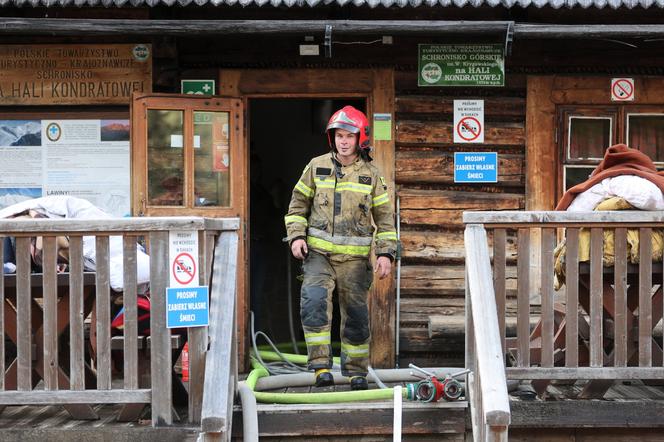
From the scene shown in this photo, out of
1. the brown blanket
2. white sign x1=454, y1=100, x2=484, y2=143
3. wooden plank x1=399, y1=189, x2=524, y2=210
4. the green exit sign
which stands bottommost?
wooden plank x1=399, y1=189, x2=524, y2=210

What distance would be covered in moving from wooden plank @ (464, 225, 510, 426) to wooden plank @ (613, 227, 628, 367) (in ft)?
2.64

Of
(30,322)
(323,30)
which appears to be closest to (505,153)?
(323,30)

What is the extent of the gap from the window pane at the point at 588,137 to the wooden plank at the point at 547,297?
2504 mm

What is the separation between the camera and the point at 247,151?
24.0 ft

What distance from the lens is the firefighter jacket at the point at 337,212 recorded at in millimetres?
5855

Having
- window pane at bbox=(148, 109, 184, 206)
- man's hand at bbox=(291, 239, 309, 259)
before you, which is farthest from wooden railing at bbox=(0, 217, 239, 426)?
window pane at bbox=(148, 109, 184, 206)

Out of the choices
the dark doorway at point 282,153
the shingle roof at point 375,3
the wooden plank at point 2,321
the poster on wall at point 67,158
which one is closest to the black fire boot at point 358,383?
the wooden plank at point 2,321

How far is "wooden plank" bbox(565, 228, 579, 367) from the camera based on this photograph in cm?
511

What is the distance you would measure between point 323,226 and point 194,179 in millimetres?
1730

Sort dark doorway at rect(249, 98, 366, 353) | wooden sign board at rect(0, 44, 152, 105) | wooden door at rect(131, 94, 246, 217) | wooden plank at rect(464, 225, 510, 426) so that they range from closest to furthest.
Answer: wooden plank at rect(464, 225, 510, 426) < wooden door at rect(131, 94, 246, 217) < wooden sign board at rect(0, 44, 152, 105) < dark doorway at rect(249, 98, 366, 353)

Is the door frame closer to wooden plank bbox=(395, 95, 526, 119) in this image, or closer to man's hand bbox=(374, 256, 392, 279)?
wooden plank bbox=(395, 95, 526, 119)

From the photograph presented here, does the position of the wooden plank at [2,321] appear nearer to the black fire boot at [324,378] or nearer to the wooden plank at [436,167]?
the black fire boot at [324,378]

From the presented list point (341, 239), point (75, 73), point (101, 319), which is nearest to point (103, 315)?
point (101, 319)

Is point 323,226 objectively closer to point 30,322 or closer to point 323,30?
point 323,30
